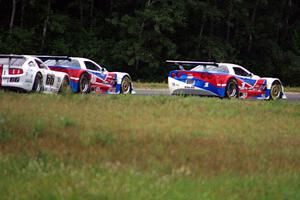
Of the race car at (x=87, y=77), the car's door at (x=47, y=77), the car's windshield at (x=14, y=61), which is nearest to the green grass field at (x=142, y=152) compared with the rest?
the car's windshield at (x=14, y=61)

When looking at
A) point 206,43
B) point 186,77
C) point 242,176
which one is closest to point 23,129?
point 242,176

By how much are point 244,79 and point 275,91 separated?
6.03 feet

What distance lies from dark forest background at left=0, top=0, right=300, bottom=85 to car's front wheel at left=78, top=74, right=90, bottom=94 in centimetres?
1702

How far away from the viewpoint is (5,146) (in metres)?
7.71

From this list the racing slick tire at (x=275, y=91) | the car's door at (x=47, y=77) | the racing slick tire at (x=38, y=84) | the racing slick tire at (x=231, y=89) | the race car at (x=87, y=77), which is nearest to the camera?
the racing slick tire at (x=38, y=84)

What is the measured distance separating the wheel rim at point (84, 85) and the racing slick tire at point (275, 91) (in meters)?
6.57

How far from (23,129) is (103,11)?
1408 inches

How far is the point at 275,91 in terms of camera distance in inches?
819

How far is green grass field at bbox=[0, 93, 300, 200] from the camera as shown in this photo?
6.07 m

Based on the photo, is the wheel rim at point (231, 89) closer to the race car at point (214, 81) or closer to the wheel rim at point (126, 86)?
the race car at point (214, 81)

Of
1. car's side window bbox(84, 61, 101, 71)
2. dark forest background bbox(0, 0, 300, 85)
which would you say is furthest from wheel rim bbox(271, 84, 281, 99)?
dark forest background bbox(0, 0, 300, 85)

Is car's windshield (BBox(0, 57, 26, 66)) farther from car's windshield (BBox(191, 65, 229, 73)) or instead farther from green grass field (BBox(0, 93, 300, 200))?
car's windshield (BBox(191, 65, 229, 73))

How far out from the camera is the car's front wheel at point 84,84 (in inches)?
720

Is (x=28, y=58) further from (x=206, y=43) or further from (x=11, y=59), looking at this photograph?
(x=206, y=43)
